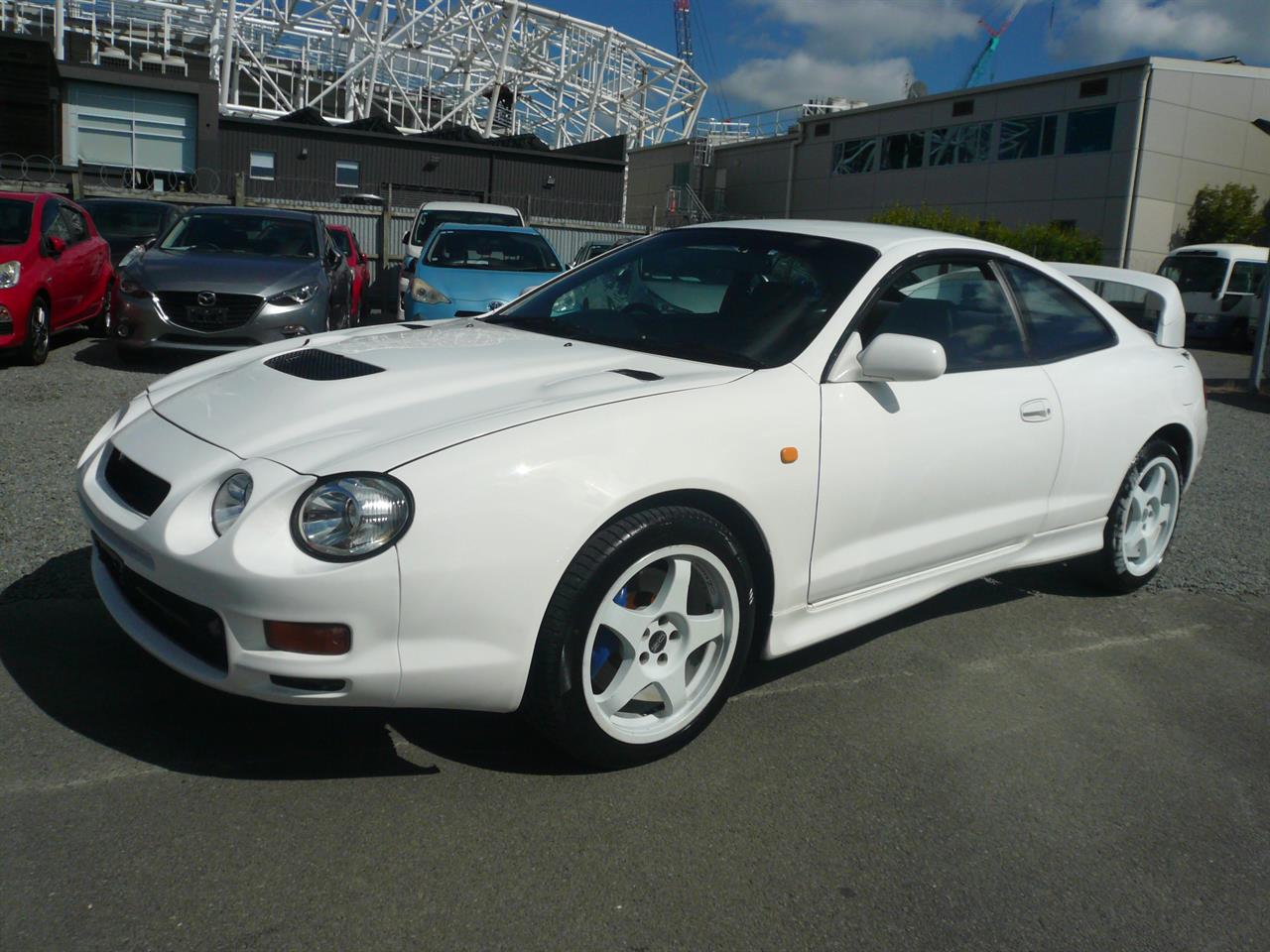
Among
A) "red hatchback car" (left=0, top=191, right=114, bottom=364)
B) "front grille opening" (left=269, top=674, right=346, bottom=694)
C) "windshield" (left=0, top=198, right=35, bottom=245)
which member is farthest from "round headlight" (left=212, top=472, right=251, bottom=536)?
"windshield" (left=0, top=198, right=35, bottom=245)

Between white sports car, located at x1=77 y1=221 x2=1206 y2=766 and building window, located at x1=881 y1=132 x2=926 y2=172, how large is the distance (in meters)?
36.4

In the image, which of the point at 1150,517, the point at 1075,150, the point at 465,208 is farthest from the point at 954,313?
the point at 1075,150

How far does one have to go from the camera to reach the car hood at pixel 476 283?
9.96m

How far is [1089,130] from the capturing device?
32562 mm

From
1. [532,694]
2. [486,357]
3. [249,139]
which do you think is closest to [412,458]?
[532,694]

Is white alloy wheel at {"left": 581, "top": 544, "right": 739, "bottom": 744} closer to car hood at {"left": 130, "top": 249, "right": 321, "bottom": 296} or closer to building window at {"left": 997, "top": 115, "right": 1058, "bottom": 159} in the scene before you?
car hood at {"left": 130, "top": 249, "right": 321, "bottom": 296}

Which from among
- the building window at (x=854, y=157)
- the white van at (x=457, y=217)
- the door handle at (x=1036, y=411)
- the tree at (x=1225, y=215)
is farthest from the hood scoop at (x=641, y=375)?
the building window at (x=854, y=157)

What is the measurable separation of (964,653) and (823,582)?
1.06 metres

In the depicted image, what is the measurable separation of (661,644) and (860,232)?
1.82 m

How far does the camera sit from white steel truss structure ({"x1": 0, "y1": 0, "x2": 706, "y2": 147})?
50.1m

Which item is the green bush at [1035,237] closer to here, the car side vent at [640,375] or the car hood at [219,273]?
the car hood at [219,273]

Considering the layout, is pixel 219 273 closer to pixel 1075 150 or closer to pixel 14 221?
pixel 14 221

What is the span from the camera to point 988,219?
36.0m

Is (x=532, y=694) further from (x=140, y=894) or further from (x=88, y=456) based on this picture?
(x=88, y=456)
